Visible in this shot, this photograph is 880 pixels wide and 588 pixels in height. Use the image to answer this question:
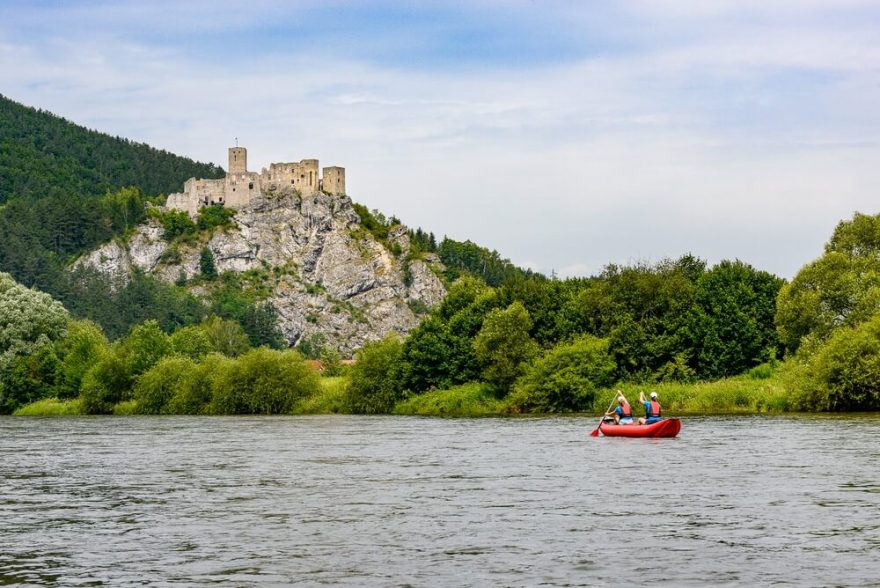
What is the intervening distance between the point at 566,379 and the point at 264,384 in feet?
79.1

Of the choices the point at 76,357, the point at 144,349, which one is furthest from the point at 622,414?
the point at 76,357

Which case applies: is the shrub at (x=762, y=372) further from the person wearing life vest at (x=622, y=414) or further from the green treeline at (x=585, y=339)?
the person wearing life vest at (x=622, y=414)

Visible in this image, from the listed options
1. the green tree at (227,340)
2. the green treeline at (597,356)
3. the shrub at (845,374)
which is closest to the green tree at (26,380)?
the green treeline at (597,356)

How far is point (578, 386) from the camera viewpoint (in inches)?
3302

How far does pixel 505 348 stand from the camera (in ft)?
291

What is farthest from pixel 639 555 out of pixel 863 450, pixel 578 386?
pixel 578 386

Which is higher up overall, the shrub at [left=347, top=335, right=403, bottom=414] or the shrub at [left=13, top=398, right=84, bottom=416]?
the shrub at [left=347, top=335, right=403, bottom=414]

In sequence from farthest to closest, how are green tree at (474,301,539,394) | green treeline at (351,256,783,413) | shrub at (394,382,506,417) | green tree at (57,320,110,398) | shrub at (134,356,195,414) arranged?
1. green tree at (57,320,110,398)
2. shrub at (134,356,195,414)
3. shrub at (394,382,506,417)
4. green tree at (474,301,539,394)
5. green treeline at (351,256,783,413)

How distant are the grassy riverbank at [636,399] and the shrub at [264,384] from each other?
106 centimetres

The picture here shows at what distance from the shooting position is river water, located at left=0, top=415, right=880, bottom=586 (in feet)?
81.1

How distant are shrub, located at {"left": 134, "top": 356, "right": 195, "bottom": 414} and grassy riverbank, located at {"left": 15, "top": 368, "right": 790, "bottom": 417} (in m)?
11.3

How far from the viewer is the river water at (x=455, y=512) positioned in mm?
24719

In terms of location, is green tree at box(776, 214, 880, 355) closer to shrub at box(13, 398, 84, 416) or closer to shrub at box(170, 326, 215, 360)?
shrub at box(170, 326, 215, 360)

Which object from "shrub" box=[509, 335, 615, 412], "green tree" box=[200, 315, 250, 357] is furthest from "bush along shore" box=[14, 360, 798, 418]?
"green tree" box=[200, 315, 250, 357]
